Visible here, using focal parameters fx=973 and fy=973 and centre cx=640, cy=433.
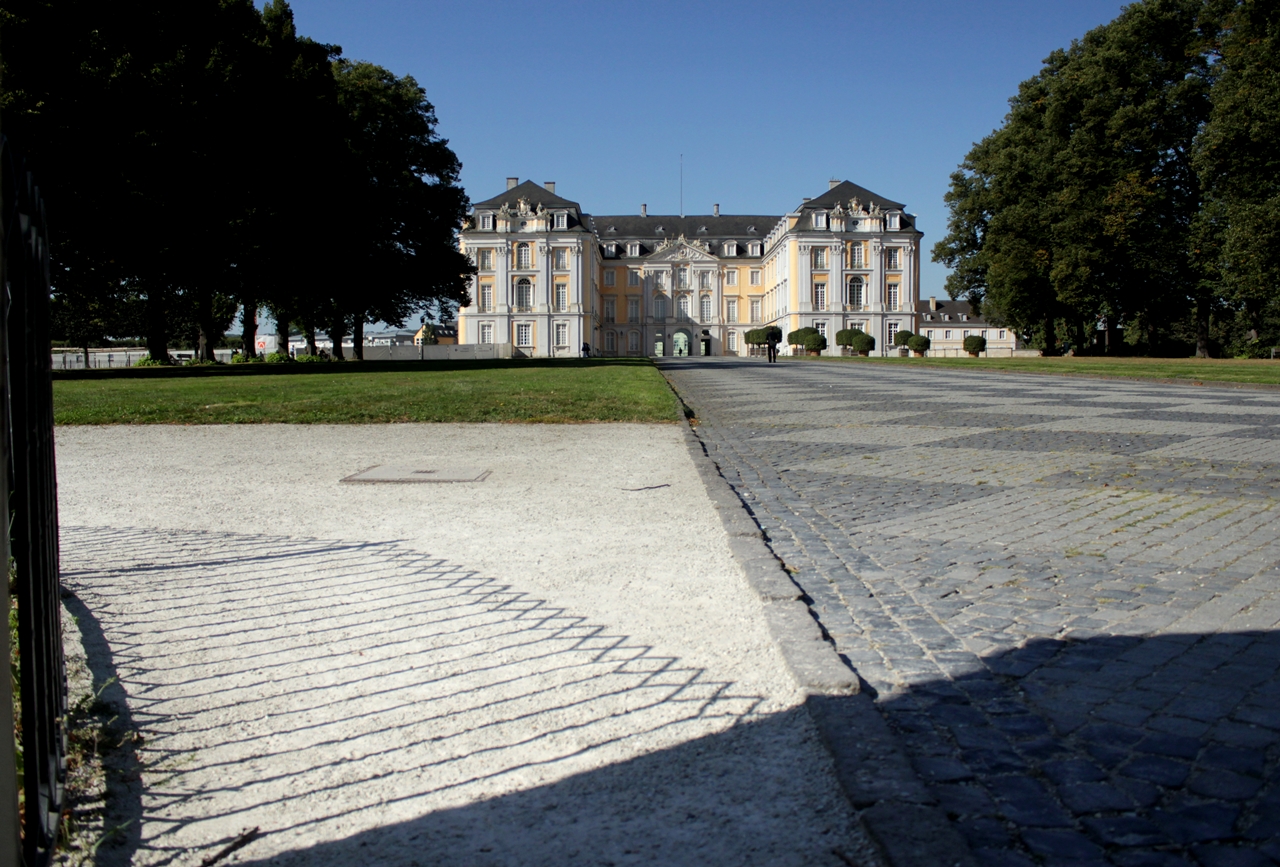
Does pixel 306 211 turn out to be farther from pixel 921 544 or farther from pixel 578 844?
pixel 578 844

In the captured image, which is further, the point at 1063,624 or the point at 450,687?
the point at 1063,624

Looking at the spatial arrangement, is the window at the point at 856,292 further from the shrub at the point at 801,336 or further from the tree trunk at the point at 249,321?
the tree trunk at the point at 249,321

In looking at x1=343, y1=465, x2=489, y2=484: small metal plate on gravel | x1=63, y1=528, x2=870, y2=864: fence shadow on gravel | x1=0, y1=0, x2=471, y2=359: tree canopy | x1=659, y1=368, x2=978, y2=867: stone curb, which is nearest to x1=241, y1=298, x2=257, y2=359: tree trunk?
x1=0, y1=0, x2=471, y2=359: tree canopy

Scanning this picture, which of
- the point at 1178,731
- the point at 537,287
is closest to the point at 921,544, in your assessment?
the point at 1178,731

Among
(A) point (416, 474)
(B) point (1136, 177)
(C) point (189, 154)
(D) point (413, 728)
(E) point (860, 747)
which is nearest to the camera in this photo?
(E) point (860, 747)

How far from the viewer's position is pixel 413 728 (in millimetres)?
2764

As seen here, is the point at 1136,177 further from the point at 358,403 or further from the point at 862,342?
the point at 358,403

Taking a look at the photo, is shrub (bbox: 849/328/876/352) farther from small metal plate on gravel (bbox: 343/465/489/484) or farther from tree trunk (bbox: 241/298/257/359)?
small metal plate on gravel (bbox: 343/465/489/484)

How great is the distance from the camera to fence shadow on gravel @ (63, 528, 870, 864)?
2227 mm

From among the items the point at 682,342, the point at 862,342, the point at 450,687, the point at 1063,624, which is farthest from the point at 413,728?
the point at 682,342

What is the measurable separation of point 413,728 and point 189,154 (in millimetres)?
26594

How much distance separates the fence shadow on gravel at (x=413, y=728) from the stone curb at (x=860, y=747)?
5.7 inches

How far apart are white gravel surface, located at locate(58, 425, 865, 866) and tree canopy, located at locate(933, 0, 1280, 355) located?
3364cm

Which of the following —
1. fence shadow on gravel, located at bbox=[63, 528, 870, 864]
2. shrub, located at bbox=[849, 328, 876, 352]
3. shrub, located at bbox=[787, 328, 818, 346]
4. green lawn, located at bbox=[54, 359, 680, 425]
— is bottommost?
fence shadow on gravel, located at bbox=[63, 528, 870, 864]
